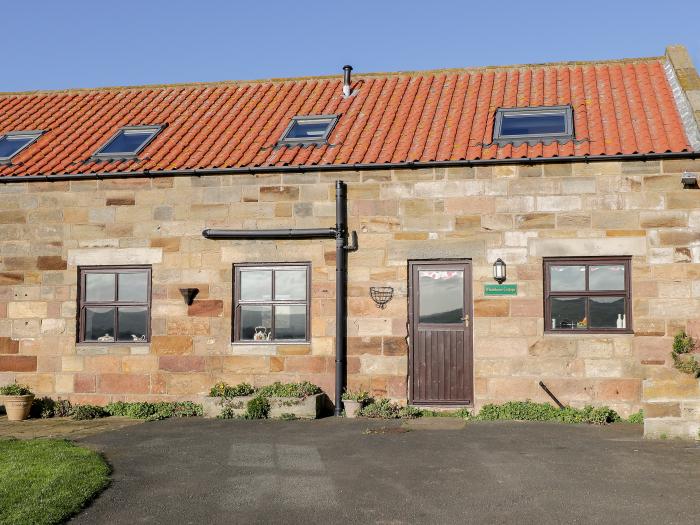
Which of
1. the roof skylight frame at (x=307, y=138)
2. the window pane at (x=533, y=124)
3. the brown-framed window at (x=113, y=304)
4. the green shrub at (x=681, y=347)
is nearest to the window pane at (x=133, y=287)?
the brown-framed window at (x=113, y=304)

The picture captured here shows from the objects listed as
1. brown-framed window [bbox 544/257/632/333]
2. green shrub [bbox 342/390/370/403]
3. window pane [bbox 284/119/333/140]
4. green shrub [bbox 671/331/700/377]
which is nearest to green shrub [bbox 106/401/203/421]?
green shrub [bbox 342/390/370/403]

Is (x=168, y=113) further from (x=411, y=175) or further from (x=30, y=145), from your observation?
(x=411, y=175)

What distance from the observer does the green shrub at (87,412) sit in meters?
11.5

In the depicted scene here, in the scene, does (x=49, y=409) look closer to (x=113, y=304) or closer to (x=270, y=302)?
(x=113, y=304)

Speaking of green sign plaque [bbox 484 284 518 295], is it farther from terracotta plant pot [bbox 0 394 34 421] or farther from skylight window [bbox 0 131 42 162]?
skylight window [bbox 0 131 42 162]

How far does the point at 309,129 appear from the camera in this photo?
13656 mm

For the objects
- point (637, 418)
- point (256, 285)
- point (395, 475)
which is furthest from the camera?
point (256, 285)

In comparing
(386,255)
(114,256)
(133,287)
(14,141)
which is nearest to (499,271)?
(386,255)

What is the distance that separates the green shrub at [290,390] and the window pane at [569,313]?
363cm

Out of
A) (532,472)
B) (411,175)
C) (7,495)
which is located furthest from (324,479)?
(411,175)

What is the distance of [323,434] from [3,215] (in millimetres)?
6793

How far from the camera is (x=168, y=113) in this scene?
1499cm

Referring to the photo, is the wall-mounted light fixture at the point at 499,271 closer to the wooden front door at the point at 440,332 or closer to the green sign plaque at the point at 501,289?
the green sign plaque at the point at 501,289

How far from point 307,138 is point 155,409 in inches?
197
